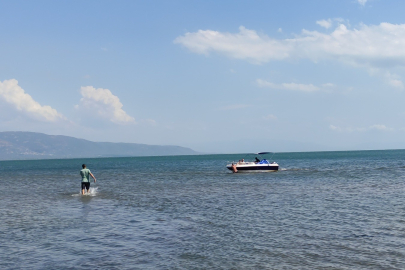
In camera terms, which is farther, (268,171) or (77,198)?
(268,171)

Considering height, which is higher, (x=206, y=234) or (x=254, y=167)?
(x=254, y=167)

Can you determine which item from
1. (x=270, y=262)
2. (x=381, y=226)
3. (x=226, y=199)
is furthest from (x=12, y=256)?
(x=226, y=199)

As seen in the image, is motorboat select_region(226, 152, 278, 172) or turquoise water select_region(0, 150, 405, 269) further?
motorboat select_region(226, 152, 278, 172)

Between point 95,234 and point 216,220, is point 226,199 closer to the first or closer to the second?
point 216,220

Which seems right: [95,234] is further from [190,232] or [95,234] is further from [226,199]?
[226,199]

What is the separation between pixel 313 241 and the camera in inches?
573

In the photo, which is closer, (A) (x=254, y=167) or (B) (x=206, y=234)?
(B) (x=206, y=234)

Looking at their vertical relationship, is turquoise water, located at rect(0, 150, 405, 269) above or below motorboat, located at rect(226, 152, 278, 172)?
below

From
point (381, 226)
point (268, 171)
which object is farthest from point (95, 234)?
point (268, 171)

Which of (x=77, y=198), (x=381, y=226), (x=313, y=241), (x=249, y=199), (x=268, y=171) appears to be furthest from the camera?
(x=268, y=171)

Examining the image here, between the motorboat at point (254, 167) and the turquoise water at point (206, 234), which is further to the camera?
the motorboat at point (254, 167)

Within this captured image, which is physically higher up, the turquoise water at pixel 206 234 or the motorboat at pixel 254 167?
the motorboat at pixel 254 167

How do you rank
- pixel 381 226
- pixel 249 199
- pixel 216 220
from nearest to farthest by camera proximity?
pixel 381 226 < pixel 216 220 < pixel 249 199

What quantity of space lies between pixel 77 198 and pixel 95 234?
14831 millimetres
